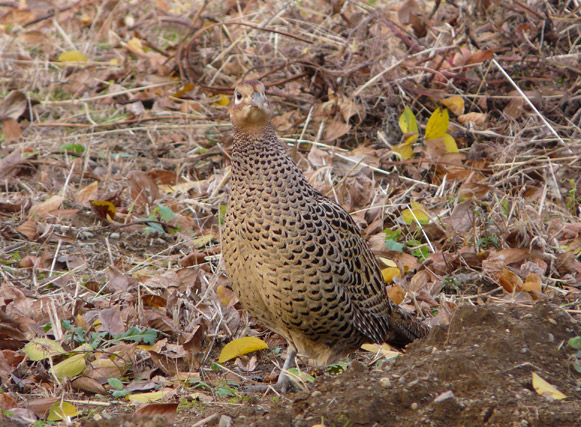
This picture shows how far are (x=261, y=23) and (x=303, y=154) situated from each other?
1648 mm

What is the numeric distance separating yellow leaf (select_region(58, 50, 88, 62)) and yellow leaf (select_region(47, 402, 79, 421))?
5.06 metres

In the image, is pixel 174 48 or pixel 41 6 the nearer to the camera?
pixel 174 48

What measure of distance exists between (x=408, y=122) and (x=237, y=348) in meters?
2.56

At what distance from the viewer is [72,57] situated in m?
7.53

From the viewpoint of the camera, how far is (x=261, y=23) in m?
6.86

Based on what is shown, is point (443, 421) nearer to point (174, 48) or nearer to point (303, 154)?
point (303, 154)

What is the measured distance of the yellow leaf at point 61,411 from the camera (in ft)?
10.2

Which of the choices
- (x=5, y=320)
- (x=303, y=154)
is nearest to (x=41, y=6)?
(x=303, y=154)

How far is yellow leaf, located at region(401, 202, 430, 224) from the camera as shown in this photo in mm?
4906

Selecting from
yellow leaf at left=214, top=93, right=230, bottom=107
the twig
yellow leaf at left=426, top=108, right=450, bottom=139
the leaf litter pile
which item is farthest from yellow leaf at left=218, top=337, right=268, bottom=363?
yellow leaf at left=214, top=93, right=230, bottom=107

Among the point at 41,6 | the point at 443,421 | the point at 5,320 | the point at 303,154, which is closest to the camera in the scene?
the point at 443,421

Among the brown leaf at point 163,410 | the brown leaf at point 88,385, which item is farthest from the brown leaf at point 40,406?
the brown leaf at point 163,410

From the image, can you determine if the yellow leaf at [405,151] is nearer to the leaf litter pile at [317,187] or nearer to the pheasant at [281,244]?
the leaf litter pile at [317,187]

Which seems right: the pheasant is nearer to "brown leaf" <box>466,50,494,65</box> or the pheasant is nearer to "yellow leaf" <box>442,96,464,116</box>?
"yellow leaf" <box>442,96,464,116</box>
